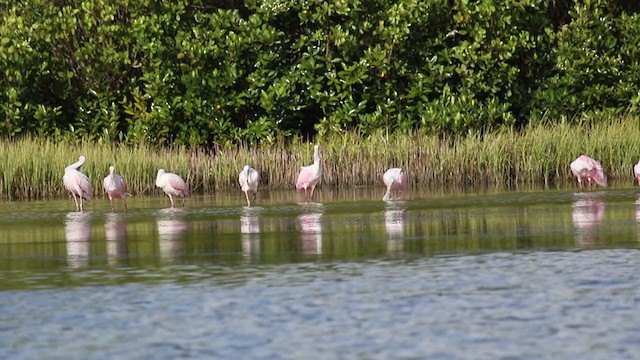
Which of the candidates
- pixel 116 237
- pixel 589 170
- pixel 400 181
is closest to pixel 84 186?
pixel 400 181

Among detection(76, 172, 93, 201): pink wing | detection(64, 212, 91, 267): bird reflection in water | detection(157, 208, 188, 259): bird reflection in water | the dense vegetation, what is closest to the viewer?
detection(64, 212, 91, 267): bird reflection in water

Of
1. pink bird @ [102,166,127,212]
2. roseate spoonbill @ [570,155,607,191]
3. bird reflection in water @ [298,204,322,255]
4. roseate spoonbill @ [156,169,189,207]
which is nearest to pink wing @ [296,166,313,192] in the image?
roseate spoonbill @ [156,169,189,207]

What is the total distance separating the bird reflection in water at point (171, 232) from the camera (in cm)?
1385

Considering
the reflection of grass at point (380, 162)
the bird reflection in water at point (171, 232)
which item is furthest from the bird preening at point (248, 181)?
the reflection of grass at point (380, 162)

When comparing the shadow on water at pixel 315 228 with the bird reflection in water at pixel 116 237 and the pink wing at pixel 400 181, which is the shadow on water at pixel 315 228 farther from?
the pink wing at pixel 400 181

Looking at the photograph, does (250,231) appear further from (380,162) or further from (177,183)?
(380,162)

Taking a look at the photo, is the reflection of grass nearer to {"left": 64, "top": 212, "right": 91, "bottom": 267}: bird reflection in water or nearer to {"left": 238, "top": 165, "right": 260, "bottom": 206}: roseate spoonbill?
{"left": 238, "top": 165, "right": 260, "bottom": 206}: roseate spoonbill

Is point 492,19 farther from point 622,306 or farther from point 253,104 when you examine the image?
point 622,306

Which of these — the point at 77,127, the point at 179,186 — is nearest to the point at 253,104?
the point at 77,127

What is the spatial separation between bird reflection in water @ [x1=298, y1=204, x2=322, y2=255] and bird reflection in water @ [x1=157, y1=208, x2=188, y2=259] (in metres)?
1.19

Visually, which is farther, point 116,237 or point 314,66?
point 314,66

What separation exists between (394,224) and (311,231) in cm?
111

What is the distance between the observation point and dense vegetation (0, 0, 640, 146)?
29.8 m

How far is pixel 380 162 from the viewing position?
2586 cm
